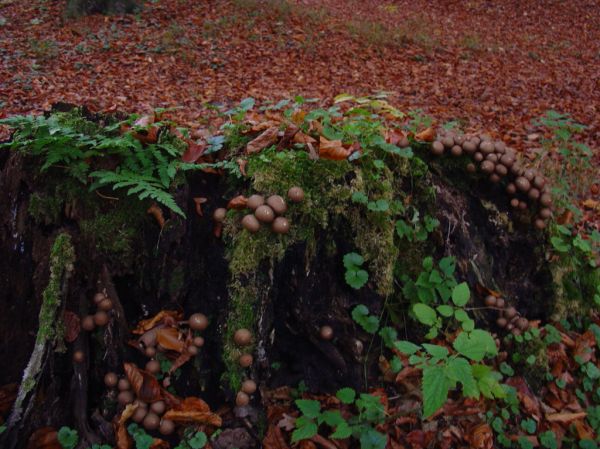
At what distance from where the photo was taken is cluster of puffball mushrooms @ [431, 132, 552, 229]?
3.88 m

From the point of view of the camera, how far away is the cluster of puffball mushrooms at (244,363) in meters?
2.99

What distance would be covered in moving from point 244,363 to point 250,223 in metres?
0.94

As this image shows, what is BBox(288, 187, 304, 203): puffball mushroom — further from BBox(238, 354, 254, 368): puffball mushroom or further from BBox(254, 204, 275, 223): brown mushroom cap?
BBox(238, 354, 254, 368): puffball mushroom

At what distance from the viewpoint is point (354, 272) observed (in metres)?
3.20

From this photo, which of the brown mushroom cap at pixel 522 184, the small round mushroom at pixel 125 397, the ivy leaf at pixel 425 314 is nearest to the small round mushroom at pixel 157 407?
the small round mushroom at pixel 125 397

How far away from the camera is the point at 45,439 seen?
301 centimetres

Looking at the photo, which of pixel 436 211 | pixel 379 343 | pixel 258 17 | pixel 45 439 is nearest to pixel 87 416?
pixel 45 439

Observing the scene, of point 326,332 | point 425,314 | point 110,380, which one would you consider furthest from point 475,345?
point 110,380

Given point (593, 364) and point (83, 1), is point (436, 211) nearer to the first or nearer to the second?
point (593, 364)

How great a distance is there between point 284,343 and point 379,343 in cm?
74

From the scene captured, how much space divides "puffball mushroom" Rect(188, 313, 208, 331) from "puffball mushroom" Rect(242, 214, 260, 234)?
0.70 m

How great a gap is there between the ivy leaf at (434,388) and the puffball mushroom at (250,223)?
1339 millimetres

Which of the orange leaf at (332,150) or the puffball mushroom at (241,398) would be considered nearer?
the puffball mushroom at (241,398)

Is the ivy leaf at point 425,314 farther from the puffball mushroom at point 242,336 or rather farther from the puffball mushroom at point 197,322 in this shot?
the puffball mushroom at point 197,322
